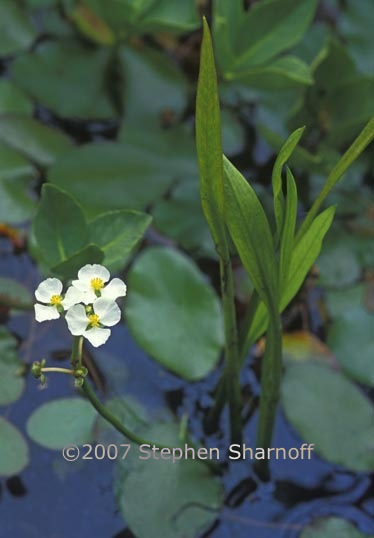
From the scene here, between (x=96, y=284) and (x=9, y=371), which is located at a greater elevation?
(x=96, y=284)

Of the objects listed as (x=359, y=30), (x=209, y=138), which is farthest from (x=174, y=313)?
(x=359, y=30)

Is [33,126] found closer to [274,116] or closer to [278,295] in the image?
[274,116]

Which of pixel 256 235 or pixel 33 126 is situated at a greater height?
pixel 256 235

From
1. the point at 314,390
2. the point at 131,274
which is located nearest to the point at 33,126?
the point at 131,274

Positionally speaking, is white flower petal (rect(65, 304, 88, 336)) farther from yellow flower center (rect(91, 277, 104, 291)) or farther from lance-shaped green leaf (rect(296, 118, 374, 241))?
lance-shaped green leaf (rect(296, 118, 374, 241))

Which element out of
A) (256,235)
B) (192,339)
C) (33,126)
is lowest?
(192,339)

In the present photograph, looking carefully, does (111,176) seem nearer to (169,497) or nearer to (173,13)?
(173,13)
